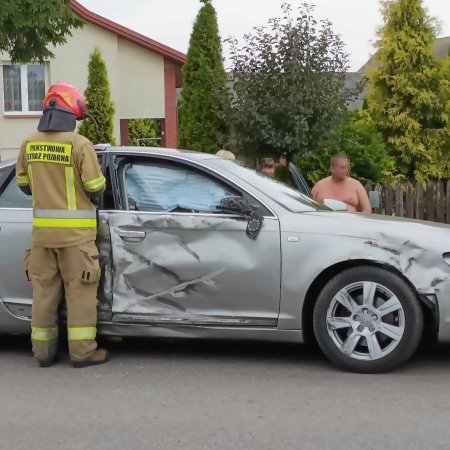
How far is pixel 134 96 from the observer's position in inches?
971

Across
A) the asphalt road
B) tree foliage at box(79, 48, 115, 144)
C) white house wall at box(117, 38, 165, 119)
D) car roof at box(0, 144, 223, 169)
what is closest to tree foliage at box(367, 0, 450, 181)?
white house wall at box(117, 38, 165, 119)

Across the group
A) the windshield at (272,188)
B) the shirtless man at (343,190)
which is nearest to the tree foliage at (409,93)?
the shirtless man at (343,190)

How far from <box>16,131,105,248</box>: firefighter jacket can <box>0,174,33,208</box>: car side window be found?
400mm

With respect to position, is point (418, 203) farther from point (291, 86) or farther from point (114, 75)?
point (114, 75)

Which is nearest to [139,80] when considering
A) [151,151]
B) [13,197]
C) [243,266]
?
[13,197]

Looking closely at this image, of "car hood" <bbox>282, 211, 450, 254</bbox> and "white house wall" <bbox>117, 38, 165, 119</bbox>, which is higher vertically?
"white house wall" <bbox>117, 38, 165, 119</bbox>

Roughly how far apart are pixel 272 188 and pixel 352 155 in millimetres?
7182

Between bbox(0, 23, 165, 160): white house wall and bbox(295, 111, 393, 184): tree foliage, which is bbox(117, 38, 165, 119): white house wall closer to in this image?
bbox(0, 23, 165, 160): white house wall

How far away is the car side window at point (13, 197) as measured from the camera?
6527 mm

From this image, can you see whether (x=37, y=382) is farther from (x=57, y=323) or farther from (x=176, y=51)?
(x=176, y=51)

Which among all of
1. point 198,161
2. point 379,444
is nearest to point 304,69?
point 198,161

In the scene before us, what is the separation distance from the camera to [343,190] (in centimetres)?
888

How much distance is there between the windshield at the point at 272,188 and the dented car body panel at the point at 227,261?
16 millimetres

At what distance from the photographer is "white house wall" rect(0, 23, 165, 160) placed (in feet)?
78.2
